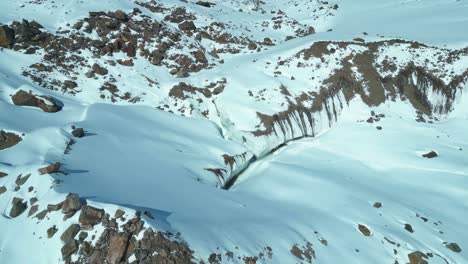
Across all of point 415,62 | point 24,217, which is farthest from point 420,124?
point 24,217

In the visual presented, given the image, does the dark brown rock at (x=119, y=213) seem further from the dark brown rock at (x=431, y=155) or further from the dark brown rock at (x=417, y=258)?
the dark brown rock at (x=431, y=155)

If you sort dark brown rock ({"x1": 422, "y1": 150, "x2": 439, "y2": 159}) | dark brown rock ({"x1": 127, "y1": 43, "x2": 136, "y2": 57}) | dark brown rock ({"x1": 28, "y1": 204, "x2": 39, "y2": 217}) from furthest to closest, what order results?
dark brown rock ({"x1": 127, "y1": 43, "x2": 136, "y2": 57}) → dark brown rock ({"x1": 422, "y1": 150, "x2": 439, "y2": 159}) → dark brown rock ({"x1": 28, "y1": 204, "x2": 39, "y2": 217})

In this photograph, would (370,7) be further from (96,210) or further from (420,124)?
(96,210)

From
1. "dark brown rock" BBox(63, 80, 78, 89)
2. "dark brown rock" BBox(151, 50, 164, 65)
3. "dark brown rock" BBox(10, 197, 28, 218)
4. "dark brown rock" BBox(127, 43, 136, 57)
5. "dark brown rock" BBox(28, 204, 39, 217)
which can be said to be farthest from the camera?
"dark brown rock" BBox(151, 50, 164, 65)

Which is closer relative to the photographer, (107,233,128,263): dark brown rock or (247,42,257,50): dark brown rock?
(107,233,128,263): dark brown rock

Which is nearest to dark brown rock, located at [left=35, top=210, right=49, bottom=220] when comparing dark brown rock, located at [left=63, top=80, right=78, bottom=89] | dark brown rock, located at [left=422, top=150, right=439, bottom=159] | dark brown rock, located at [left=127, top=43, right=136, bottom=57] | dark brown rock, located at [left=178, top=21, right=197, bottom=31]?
dark brown rock, located at [left=63, top=80, right=78, bottom=89]

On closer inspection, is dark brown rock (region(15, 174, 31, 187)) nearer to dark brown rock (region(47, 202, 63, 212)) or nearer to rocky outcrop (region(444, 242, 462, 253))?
dark brown rock (region(47, 202, 63, 212))

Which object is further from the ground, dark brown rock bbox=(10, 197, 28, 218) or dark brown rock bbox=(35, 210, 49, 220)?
dark brown rock bbox=(35, 210, 49, 220)

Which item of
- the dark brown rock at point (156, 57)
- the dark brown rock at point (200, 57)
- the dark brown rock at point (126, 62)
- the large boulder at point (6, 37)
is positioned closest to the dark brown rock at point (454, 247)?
the dark brown rock at point (200, 57)
